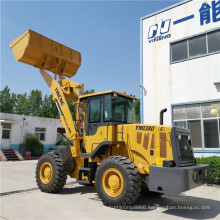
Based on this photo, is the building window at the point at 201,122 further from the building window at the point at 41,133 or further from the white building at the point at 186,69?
the building window at the point at 41,133

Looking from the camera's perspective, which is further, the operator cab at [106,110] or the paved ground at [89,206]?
the operator cab at [106,110]

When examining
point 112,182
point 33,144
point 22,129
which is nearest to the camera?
point 112,182

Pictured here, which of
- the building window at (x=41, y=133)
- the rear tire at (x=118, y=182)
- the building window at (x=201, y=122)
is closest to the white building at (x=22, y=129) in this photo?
the building window at (x=41, y=133)

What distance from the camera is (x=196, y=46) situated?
37.6ft

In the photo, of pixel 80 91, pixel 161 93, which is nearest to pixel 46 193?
pixel 80 91

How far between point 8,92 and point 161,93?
37581mm

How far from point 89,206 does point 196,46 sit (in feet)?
31.3

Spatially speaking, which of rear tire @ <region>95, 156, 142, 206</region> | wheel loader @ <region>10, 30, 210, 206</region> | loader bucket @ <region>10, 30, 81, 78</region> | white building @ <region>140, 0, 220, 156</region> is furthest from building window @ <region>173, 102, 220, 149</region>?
rear tire @ <region>95, 156, 142, 206</region>

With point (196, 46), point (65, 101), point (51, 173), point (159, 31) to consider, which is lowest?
point (51, 173)

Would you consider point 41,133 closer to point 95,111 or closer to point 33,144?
point 33,144

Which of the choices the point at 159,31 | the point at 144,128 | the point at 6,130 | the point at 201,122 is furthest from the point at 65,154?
the point at 6,130

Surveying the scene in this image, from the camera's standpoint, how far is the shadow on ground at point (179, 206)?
204 inches

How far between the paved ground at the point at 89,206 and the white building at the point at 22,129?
15881mm

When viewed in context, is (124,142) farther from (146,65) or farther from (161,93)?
(146,65)
